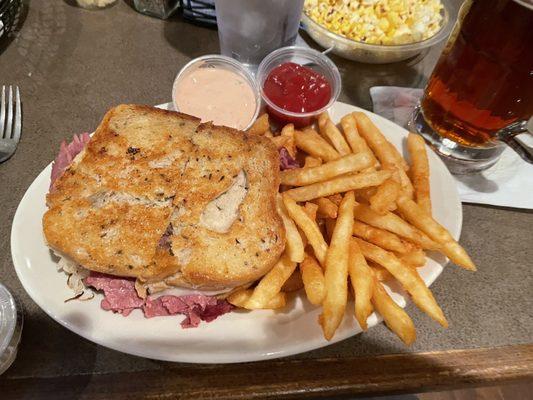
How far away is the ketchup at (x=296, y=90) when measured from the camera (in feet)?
6.30

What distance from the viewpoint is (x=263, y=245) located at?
144cm

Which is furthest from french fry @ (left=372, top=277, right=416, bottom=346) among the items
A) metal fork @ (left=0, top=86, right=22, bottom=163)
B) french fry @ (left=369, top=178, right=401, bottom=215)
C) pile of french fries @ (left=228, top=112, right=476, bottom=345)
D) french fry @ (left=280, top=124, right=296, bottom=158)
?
metal fork @ (left=0, top=86, right=22, bottom=163)

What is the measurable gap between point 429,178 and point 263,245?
74 centimetres

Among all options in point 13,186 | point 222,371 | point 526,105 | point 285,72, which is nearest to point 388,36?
point 285,72

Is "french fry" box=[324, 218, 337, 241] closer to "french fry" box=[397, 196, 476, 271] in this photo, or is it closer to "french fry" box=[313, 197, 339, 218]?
"french fry" box=[313, 197, 339, 218]

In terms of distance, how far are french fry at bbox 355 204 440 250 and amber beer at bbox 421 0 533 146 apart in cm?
69

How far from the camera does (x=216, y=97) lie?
194 centimetres

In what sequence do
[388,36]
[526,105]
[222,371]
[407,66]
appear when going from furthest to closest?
[407,66] → [388,36] → [526,105] → [222,371]

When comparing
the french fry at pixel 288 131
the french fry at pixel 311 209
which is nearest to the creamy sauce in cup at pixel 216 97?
the french fry at pixel 288 131

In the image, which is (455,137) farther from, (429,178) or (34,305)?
(34,305)

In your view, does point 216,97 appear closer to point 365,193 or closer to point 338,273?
point 365,193

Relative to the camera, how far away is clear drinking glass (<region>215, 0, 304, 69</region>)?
2064mm

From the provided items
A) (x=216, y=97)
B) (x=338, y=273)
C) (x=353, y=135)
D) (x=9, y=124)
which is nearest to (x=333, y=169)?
(x=353, y=135)

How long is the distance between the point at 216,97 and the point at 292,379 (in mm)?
1208
